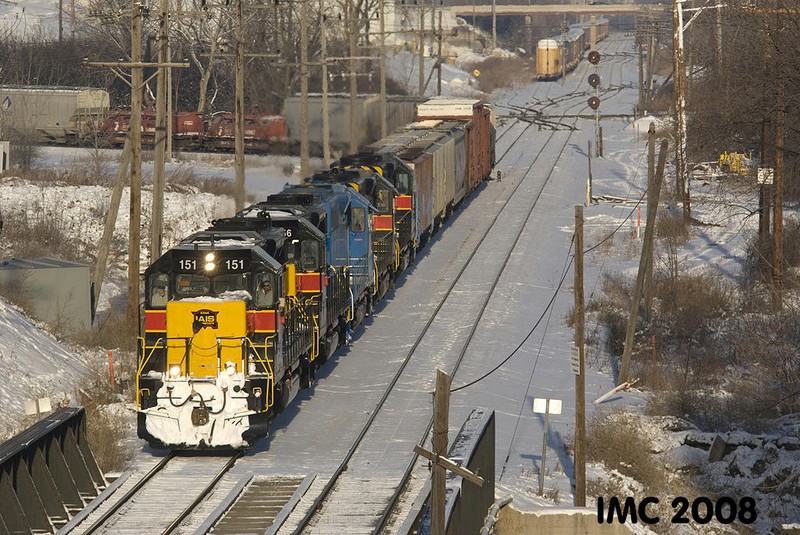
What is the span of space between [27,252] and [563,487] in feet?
66.9

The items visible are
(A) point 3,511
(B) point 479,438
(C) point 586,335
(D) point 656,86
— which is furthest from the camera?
(D) point 656,86

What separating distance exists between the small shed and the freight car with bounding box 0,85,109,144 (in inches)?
1256

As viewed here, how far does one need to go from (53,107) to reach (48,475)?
149 ft

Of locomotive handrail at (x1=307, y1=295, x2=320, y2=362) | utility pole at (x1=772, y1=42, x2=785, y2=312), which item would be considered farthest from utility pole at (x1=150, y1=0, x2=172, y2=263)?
utility pole at (x1=772, y1=42, x2=785, y2=312)

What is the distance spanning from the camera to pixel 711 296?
103 feet

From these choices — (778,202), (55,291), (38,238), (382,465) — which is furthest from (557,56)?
(382,465)

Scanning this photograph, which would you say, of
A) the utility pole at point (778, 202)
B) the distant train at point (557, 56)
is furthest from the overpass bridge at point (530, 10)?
the utility pole at point (778, 202)

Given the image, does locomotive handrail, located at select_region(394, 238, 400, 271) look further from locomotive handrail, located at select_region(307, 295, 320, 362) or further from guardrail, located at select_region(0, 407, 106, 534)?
guardrail, located at select_region(0, 407, 106, 534)

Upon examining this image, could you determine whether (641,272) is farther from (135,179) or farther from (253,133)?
(253,133)

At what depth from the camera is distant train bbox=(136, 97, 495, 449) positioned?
17.4 meters

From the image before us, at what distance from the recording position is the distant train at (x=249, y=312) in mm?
17422

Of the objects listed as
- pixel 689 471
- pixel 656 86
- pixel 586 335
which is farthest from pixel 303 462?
pixel 656 86

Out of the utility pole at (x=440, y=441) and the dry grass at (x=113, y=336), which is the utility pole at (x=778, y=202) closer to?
the dry grass at (x=113, y=336)

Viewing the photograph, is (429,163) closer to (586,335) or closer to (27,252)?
(586,335)
